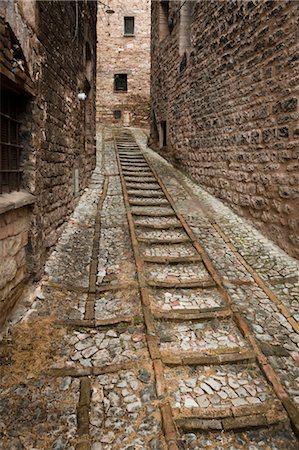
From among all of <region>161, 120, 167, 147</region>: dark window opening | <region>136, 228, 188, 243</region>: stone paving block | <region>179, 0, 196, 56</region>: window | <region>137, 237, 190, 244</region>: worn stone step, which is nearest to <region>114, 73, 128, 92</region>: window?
<region>161, 120, 167, 147</region>: dark window opening

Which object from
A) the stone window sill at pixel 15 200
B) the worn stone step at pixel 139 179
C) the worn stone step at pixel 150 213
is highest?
the worn stone step at pixel 139 179

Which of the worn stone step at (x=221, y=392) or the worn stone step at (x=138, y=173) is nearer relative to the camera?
the worn stone step at (x=221, y=392)

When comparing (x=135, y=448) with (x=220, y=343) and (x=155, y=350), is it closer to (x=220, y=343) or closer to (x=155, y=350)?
(x=155, y=350)

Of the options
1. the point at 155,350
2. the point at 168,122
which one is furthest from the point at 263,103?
the point at 168,122

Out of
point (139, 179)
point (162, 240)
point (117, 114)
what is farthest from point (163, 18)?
point (162, 240)

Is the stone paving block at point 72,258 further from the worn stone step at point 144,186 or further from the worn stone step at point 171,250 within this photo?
the worn stone step at point 144,186

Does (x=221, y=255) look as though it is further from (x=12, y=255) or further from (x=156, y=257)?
(x=12, y=255)

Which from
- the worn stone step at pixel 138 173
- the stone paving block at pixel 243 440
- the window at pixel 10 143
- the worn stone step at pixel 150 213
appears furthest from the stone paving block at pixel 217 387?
the worn stone step at pixel 138 173

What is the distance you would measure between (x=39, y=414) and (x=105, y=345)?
851 mm

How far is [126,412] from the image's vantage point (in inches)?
93.4

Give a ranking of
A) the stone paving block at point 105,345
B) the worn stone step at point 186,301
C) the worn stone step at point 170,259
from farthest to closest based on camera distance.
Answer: the worn stone step at point 170,259
the worn stone step at point 186,301
the stone paving block at point 105,345

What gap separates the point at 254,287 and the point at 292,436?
6.13 feet

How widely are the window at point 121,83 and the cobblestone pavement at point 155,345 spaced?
1515 centimetres

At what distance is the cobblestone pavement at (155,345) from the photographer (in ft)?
7.43
